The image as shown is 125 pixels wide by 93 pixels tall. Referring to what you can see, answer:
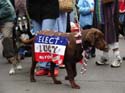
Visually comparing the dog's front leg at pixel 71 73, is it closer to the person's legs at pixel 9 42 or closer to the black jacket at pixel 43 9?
the black jacket at pixel 43 9

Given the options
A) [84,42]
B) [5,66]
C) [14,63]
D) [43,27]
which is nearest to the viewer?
[84,42]

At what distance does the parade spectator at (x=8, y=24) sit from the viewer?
8852 mm

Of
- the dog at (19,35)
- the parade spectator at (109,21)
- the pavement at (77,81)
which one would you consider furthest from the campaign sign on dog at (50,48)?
the parade spectator at (109,21)

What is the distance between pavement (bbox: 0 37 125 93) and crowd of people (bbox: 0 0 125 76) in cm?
28

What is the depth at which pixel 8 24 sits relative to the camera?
896 cm

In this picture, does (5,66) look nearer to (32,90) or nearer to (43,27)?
(43,27)

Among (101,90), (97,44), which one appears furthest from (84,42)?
(101,90)

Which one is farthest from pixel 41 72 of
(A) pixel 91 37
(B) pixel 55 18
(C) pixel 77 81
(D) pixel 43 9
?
(A) pixel 91 37

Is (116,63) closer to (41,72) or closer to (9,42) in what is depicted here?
(41,72)

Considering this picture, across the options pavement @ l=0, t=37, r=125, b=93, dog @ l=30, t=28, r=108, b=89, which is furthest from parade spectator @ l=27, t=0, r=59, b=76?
dog @ l=30, t=28, r=108, b=89

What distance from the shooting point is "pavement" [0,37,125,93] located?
7.67 meters

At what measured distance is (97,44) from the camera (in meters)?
7.64

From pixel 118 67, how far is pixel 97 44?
2181mm

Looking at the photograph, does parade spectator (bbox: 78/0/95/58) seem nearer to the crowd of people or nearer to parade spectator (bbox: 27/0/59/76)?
the crowd of people
